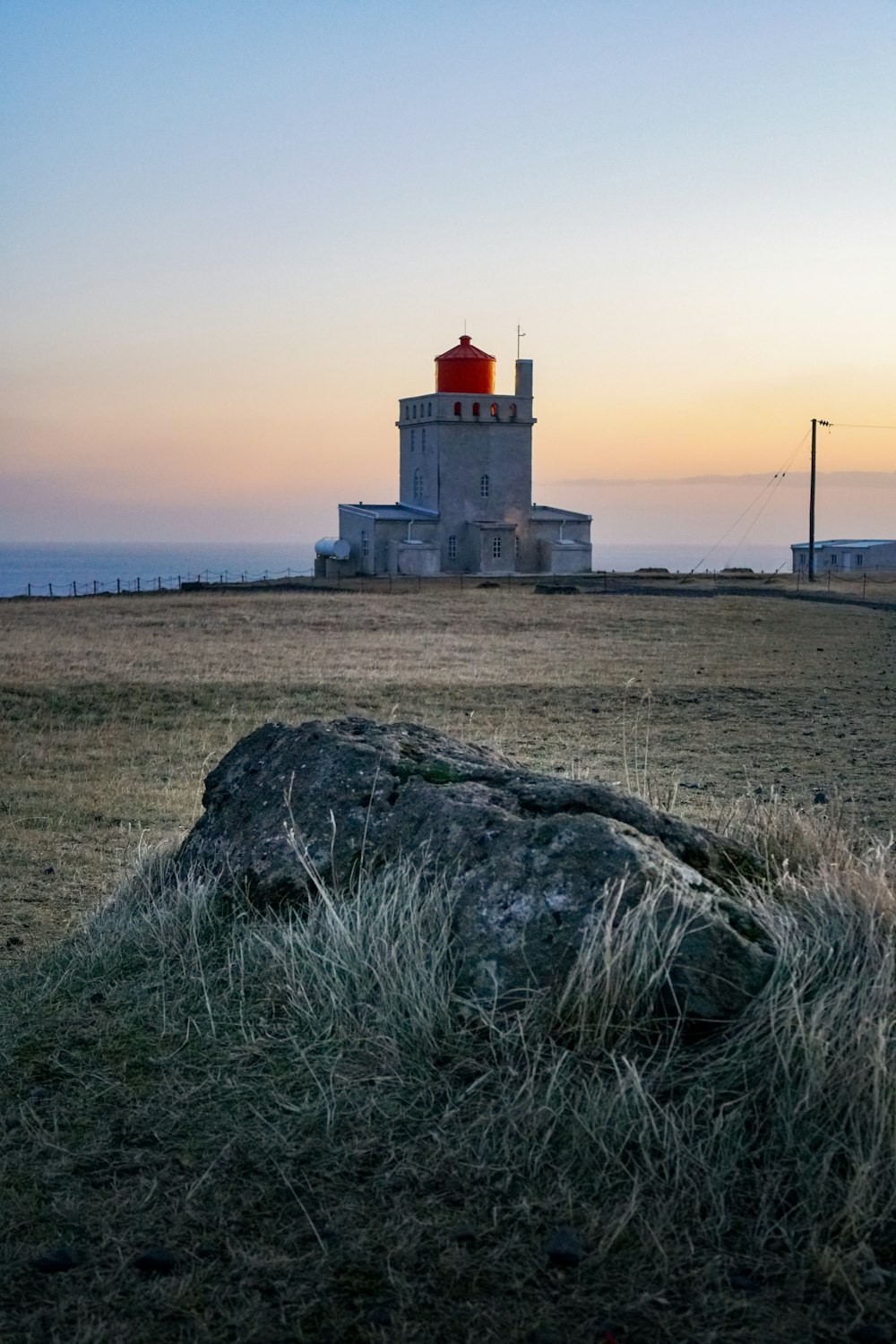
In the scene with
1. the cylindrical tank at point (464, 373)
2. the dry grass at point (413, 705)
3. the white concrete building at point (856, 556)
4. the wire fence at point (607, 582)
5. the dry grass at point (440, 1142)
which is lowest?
the dry grass at point (440, 1142)

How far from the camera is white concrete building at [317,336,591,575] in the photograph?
61.8 meters

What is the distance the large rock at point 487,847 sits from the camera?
446cm

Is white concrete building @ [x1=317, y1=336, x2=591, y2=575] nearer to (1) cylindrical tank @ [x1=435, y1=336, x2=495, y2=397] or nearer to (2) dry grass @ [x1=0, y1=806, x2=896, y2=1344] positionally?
(1) cylindrical tank @ [x1=435, y1=336, x2=495, y2=397]

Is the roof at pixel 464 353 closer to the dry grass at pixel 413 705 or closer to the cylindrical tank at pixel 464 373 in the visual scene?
the cylindrical tank at pixel 464 373

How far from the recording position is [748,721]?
14242 millimetres

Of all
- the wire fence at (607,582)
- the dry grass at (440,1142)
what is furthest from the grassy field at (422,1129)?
the wire fence at (607,582)

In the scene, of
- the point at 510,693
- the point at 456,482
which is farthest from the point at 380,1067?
the point at 456,482

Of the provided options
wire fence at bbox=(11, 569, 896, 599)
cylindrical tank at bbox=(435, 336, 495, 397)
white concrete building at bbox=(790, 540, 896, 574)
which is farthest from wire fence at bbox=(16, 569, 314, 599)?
white concrete building at bbox=(790, 540, 896, 574)

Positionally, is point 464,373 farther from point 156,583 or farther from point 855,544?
point 156,583

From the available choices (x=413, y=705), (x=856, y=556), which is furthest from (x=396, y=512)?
(x=413, y=705)

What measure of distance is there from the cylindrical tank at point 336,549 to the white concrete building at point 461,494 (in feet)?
0.27

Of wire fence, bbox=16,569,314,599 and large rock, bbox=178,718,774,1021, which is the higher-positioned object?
wire fence, bbox=16,569,314,599

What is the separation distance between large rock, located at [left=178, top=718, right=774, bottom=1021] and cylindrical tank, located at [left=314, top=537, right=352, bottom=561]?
57239 mm

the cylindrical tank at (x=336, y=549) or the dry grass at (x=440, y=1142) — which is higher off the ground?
the cylindrical tank at (x=336, y=549)
